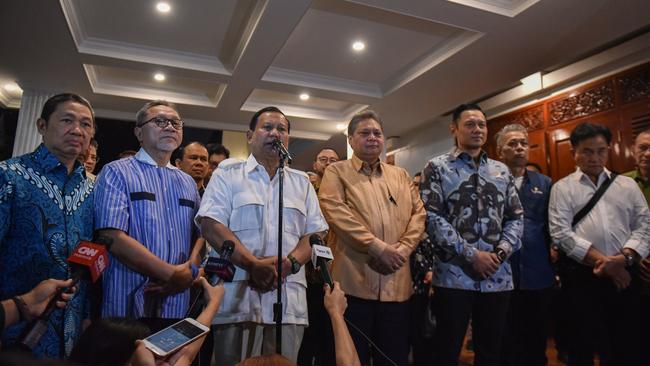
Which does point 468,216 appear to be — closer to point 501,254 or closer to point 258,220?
point 501,254

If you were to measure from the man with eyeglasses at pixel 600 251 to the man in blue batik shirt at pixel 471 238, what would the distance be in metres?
0.50

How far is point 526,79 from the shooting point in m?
5.63

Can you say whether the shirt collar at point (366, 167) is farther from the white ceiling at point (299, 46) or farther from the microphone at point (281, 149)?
the white ceiling at point (299, 46)

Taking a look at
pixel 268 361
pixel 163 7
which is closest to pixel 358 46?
pixel 163 7

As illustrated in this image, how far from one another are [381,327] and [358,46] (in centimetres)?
386

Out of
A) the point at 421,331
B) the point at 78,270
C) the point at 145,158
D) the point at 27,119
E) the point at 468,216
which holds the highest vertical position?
the point at 27,119

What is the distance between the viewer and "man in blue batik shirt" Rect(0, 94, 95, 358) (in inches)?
55.4

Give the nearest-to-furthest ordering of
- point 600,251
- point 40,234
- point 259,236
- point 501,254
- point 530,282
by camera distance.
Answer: point 40,234 → point 259,236 → point 501,254 → point 600,251 → point 530,282

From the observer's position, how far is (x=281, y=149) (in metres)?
1.81

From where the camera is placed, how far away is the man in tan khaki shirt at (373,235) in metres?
1.94

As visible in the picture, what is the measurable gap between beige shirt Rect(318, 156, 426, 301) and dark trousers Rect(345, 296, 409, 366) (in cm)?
4

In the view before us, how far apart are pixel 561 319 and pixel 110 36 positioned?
5204mm

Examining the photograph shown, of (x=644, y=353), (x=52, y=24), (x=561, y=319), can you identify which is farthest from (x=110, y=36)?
(x=644, y=353)

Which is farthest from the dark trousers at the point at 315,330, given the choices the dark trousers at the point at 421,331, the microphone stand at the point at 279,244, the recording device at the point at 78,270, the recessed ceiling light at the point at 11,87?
the recessed ceiling light at the point at 11,87
